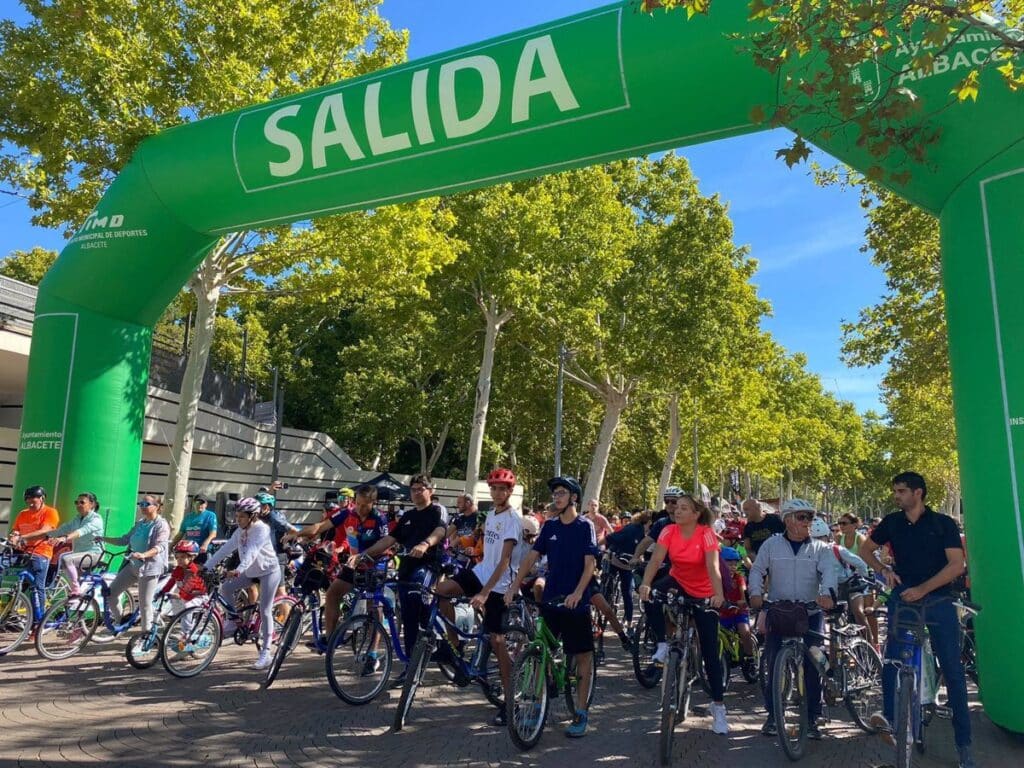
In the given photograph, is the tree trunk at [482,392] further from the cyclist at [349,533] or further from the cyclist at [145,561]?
the cyclist at [145,561]

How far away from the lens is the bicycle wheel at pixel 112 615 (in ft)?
28.5

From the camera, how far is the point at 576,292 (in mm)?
26484

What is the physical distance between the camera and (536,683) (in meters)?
5.90

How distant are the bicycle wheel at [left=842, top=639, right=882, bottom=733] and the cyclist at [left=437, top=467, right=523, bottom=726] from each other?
8.47 ft

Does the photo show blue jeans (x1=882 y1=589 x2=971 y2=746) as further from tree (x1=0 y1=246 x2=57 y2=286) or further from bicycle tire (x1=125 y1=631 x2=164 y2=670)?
tree (x1=0 y1=246 x2=57 y2=286)

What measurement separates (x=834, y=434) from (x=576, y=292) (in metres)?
57.2

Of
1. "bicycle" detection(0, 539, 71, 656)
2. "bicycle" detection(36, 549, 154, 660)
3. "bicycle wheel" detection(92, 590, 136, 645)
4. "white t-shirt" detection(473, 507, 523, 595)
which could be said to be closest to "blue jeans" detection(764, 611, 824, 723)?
"white t-shirt" detection(473, 507, 523, 595)

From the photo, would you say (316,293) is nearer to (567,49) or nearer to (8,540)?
(8,540)

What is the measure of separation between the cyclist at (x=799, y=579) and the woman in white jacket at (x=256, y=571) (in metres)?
4.46

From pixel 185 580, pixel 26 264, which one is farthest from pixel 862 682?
pixel 26 264

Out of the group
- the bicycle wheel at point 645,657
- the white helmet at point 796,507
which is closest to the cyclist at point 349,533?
the bicycle wheel at point 645,657

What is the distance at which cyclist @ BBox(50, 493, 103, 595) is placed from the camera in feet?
30.9

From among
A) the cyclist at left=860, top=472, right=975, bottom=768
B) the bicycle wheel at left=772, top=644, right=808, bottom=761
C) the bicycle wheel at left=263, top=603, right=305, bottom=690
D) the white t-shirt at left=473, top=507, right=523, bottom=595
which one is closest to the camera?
the cyclist at left=860, top=472, right=975, bottom=768

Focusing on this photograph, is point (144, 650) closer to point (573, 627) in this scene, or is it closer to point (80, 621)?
point (80, 621)
